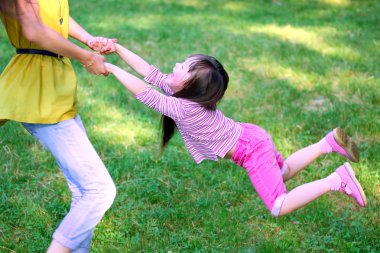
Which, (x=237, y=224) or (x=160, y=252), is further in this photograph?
(x=237, y=224)

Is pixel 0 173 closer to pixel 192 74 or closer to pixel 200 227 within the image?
pixel 200 227

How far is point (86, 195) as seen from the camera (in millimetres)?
2705

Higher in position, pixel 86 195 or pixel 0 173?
pixel 86 195

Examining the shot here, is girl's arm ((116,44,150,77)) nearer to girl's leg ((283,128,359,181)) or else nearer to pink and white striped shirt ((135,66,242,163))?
pink and white striped shirt ((135,66,242,163))

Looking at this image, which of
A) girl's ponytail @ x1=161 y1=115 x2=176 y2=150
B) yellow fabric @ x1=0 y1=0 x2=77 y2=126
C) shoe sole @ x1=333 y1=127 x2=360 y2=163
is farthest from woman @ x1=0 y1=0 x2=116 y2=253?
shoe sole @ x1=333 y1=127 x2=360 y2=163

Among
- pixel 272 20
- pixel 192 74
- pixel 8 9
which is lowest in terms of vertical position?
pixel 272 20

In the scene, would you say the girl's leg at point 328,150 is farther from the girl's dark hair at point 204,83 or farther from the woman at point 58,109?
the woman at point 58,109

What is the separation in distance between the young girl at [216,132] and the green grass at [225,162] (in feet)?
1.30

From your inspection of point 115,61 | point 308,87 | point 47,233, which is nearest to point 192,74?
point 47,233

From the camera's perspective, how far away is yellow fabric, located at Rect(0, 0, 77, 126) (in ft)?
8.56

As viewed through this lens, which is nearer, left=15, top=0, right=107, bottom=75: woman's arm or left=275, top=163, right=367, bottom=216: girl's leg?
left=15, top=0, right=107, bottom=75: woman's arm

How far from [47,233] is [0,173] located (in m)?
0.86

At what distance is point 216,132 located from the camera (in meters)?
3.19

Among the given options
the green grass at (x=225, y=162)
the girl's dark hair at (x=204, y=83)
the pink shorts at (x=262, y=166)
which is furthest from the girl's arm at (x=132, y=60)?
the green grass at (x=225, y=162)
